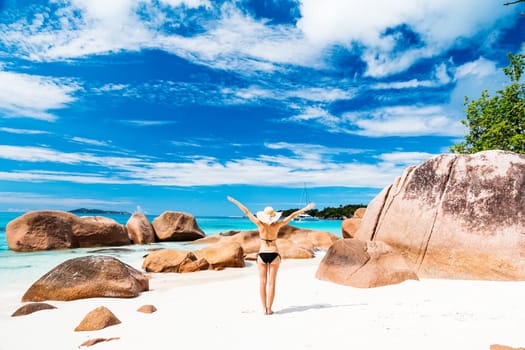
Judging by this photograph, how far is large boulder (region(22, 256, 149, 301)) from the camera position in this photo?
788 cm

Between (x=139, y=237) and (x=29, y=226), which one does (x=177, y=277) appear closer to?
(x=29, y=226)

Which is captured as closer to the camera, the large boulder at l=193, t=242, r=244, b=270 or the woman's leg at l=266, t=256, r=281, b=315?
the woman's leg at l=266, t=256, r=281, b=315

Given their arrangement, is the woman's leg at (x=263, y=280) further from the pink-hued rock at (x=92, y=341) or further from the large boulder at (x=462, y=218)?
the large boulder at (x=462, y=218)

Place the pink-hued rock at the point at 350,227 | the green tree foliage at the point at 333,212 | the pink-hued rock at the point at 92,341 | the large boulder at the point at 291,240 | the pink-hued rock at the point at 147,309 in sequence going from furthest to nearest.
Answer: the green tree foliage at the point at 333,212 → the pink-hued rock at the point at 350,227 → the large boulder at the point at 291,240 → the pink-hued rock at the point at 147,309 → the pink-hued rock at the point at 92,341

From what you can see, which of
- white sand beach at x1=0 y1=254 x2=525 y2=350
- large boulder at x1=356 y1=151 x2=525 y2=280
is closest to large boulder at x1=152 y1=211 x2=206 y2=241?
white sand beach at x1=0 y1=254 x2=525 y2=350

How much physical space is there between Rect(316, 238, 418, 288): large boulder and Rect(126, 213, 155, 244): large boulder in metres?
18.6

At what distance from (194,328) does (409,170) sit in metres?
7.66

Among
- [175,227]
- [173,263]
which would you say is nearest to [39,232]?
[175,227]

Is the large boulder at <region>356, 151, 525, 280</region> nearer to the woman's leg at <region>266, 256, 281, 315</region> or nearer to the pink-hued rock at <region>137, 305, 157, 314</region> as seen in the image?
the woman's leg at <region>266, 256, 281, 315</region>

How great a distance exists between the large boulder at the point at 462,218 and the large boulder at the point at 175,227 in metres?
19.8

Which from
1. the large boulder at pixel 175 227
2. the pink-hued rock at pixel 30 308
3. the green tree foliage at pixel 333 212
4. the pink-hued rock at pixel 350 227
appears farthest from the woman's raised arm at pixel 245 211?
the green tree foliage at pixel 333 212

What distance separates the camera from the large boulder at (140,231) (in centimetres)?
2561

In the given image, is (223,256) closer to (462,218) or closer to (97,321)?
(462,218)

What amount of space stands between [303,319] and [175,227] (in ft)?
75.7
